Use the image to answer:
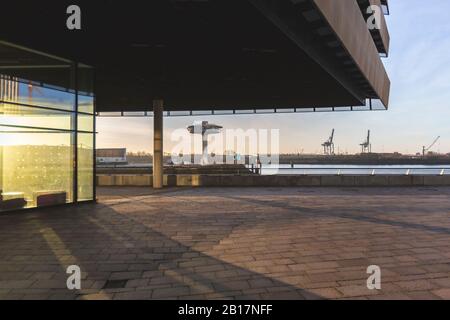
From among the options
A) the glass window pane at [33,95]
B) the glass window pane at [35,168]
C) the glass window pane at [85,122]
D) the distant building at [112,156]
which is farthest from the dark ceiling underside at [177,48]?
the distant building at [112,156]

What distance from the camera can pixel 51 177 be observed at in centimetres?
1373

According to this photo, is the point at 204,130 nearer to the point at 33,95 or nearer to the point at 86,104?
the point at 86,104

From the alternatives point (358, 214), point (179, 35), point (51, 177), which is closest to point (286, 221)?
point (358, 214)

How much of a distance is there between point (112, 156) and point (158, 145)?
69.0m

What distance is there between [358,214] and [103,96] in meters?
18.4

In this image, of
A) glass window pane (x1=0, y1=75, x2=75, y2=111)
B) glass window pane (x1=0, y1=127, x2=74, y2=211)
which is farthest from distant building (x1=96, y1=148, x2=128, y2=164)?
glass window pane (x1=0, y1=75, x2=75, y2=111)

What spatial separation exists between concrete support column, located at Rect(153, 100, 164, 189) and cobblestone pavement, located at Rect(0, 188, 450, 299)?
28.7 ft

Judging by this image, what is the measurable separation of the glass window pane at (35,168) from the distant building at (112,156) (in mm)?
72286

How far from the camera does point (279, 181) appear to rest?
2277cm

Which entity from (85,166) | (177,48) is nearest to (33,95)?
(85,166)

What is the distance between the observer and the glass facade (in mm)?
12430

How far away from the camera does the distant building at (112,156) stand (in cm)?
8506

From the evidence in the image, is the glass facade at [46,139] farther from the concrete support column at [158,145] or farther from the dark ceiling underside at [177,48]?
the concrete support column at [158,145]

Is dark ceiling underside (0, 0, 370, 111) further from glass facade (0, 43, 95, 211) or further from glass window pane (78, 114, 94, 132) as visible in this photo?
glass window pane (78, 114, 94, 132)
